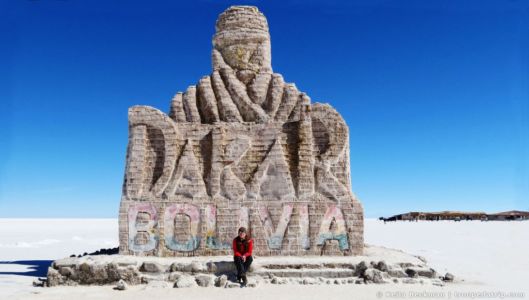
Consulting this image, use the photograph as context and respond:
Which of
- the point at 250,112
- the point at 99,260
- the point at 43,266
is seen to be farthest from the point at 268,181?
the point at 43,266

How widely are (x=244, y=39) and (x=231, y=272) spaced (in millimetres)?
7638

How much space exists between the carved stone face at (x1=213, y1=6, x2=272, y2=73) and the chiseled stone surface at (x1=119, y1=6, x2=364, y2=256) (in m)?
1.67

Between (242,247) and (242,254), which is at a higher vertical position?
(242,247)

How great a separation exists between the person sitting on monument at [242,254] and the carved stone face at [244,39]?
6190mm

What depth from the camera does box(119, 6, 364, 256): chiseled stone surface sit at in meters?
12.7

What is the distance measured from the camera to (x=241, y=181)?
13.2m

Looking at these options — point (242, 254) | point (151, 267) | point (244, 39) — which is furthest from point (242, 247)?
point (244, 39)

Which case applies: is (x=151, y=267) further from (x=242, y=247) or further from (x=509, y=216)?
(x=509, y=216)

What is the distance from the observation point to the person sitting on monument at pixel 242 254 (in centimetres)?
1100

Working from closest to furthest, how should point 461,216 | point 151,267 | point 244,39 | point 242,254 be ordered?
point 242,254, point 151,267, point 244,39, point 461,216

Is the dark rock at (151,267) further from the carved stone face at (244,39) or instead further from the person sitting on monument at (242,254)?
A: the carved stone face at (244,39)

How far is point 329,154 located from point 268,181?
193cm

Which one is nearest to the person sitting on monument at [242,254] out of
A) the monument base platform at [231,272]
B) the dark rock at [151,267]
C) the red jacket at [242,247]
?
the red jacket at [242,247]

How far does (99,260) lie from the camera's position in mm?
11828
